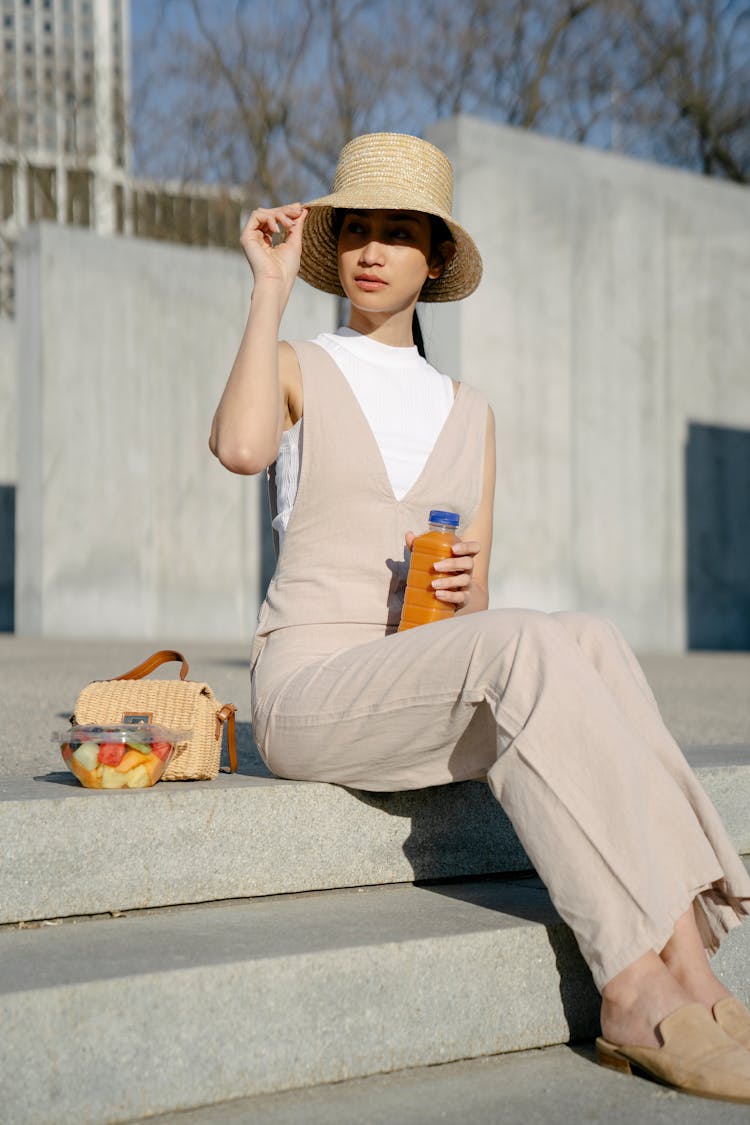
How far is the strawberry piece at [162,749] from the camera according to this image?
8.70 feet

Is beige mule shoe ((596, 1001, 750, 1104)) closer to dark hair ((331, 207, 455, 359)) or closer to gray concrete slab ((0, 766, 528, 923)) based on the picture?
gray concrete slab ((0, 766, 528, 923))

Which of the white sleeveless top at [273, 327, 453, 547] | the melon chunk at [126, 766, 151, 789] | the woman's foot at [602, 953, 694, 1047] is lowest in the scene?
the woman's foot at [602, 953, 694, 1047]

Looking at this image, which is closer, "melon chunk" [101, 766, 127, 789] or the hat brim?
"melon chunk" [101, 766, 127, 789]

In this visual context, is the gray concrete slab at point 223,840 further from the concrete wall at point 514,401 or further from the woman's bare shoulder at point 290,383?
the concrete wall at point 514,401

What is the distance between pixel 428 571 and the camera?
105 inches

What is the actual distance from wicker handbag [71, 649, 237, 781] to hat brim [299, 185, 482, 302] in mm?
971

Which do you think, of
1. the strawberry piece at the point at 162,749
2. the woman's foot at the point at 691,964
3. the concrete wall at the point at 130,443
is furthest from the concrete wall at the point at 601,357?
the woman's foot at the point at 691,964

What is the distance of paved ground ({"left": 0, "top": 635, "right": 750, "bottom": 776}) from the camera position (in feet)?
12.2

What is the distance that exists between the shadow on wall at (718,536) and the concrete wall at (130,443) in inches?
177

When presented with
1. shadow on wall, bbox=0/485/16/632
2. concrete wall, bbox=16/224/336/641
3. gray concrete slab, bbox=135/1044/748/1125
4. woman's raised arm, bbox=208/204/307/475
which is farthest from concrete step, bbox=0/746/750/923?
shadow on wall, bbox=0/485/16/632

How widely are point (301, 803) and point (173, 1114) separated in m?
0.74

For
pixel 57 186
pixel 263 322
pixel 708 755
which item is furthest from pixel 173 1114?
pixel 57 186

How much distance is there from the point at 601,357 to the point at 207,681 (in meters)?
5.32

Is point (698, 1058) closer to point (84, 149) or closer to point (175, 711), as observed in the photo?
point (175, 711)
